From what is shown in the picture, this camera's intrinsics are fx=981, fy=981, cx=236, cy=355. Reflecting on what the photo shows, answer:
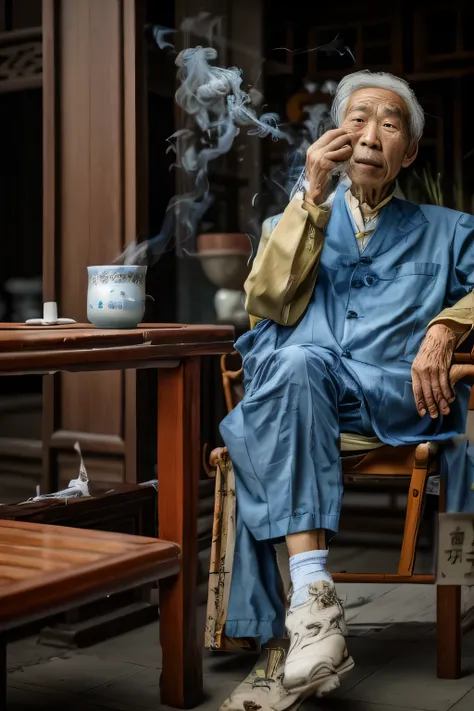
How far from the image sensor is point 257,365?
2.40 m

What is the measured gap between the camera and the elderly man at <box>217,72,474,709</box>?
7.02ft

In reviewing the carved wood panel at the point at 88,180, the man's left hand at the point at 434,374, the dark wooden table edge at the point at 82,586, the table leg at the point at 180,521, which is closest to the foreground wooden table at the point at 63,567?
the dark wooden table edge at the point at 82,586

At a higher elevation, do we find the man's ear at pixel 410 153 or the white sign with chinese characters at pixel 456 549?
the man's ear at pixel 410 153

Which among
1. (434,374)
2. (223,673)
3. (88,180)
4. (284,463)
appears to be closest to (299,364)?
(284,463)

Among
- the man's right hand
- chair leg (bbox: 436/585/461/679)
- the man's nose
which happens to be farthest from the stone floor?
the man's nose

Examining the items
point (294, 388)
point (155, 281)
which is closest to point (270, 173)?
point (155, 281)

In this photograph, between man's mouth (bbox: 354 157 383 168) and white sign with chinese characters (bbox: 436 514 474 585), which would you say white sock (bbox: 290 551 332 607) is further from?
man's mouth (bbox: 354 157 383 168)

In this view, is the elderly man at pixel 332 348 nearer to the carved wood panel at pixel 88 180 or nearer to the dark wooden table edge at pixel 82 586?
the dark wooden table edge at pixel 82 586

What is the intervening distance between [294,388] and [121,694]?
0.82m

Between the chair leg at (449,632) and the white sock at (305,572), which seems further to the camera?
the chair leg at (449,632)

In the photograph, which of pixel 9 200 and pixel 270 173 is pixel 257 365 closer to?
pixel 270 173

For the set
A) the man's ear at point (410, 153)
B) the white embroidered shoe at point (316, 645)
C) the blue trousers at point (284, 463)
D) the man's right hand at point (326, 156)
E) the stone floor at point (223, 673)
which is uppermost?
the man's ear at point (410, 153)

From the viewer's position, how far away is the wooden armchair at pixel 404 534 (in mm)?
2361

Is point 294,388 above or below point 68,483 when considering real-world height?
above
